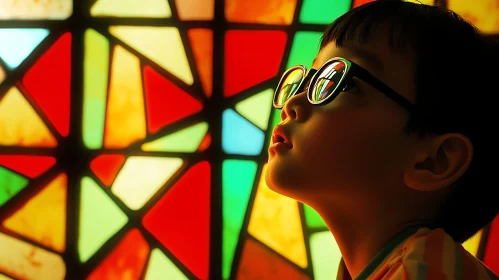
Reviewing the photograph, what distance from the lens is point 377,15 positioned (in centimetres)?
97

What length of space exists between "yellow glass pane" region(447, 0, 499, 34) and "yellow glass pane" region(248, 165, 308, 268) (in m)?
0.72

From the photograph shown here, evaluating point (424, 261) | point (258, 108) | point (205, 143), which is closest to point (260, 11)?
point (258, 108)

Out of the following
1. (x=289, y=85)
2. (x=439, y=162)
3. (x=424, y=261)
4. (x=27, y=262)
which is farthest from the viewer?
(x=27, y=262)

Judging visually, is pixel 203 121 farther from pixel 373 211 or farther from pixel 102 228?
pixel 373 211

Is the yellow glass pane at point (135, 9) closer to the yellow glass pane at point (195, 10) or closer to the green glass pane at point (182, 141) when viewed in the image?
the yellow glass pane at point (195, 10)

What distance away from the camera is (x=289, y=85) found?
1082mm

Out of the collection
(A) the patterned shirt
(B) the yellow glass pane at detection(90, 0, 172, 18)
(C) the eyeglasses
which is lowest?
(A) the patterned shirt

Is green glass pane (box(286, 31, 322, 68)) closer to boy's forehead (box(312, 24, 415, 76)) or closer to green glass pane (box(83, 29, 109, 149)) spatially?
green glass pane (box(83, 29, 109, 149))

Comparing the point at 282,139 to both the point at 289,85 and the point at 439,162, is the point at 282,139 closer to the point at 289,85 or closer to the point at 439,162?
the point at 289,85

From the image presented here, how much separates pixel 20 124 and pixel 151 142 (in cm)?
35

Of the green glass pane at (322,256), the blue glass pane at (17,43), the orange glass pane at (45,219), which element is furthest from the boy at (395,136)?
the blue glass pane at (17,43)

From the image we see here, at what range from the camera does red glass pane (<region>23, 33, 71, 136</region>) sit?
159 centimetres

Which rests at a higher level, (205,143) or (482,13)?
(482,13)

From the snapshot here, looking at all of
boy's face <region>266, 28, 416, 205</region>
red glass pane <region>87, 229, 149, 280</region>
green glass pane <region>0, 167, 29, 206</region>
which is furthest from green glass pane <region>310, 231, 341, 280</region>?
green glass pane <region>0, 167, 29, 206</region>
